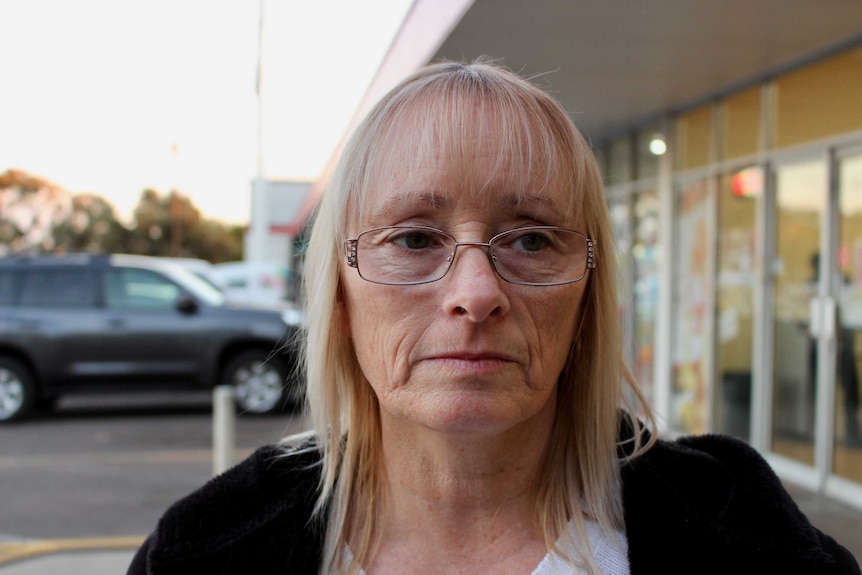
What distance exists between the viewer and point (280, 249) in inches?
1320

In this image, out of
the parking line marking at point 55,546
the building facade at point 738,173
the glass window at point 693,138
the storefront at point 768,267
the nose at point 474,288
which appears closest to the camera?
the nose at point 474,288

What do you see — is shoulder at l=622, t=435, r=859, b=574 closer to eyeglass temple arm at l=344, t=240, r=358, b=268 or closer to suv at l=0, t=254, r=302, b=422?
eyeglass temple arm at l=344, t=240, r=358, b=268

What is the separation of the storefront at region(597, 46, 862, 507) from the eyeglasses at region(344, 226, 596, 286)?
3103 millimetres

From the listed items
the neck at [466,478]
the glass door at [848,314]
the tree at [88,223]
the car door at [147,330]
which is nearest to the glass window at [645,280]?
the glass door at [848,314]

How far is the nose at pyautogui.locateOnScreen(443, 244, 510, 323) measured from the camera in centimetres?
121

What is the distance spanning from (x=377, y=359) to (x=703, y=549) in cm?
65

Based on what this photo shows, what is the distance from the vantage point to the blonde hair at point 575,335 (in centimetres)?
131

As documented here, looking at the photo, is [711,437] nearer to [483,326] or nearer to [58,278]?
[483,326]

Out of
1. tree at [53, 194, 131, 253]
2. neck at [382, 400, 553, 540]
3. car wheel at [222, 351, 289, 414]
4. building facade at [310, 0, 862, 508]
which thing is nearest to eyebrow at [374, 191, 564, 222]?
neck at [382, 400, 553, 540]

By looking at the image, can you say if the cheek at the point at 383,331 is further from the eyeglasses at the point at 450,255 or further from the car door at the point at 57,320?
the car door at the point at 57,320

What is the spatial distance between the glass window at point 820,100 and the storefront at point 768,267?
12 millimetres

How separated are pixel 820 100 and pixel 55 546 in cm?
604

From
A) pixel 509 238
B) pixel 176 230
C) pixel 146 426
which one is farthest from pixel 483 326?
pixel 176 230

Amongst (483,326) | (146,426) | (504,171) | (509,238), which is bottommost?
(146,426)
